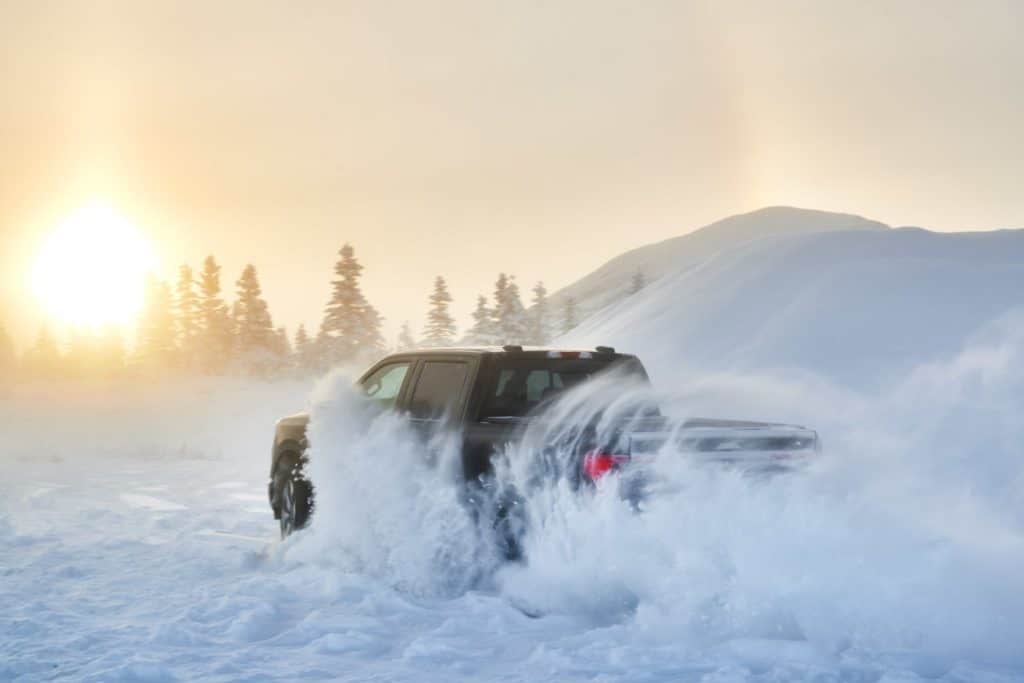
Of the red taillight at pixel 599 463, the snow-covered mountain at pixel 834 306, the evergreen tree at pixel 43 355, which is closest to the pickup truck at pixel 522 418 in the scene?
the red taillight at pixel 599 463

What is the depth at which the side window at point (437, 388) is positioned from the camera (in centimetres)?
794

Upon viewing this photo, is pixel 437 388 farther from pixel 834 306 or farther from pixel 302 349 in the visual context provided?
pixel 302 349

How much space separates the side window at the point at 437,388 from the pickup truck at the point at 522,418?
11mm

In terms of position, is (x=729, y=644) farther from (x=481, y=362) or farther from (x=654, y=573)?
(x=481, y=362)

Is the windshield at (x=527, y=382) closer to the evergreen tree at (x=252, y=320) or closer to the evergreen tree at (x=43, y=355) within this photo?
the evergreen tree at (x=252, y=320)

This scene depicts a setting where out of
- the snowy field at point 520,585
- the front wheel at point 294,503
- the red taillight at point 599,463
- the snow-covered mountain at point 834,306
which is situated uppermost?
the snow-covered mountain at point 834,306

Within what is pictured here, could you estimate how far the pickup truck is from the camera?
654 centimetres

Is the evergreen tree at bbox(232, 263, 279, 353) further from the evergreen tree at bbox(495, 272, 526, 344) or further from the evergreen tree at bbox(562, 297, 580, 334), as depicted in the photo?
the evergreen tree at bbox(562, 297, 580, 334)

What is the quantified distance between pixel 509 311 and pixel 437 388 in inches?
1719

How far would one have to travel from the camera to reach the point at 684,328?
27.4m

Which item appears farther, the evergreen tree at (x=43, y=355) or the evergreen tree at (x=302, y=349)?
the evergreen tree at (x=43, y=355)

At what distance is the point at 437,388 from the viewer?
8.20m

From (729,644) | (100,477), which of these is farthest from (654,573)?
(100,477)

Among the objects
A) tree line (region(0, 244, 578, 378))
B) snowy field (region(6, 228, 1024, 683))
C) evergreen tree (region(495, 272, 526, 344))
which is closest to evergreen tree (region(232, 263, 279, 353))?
tree line (region(0, 244, 578, 378))
